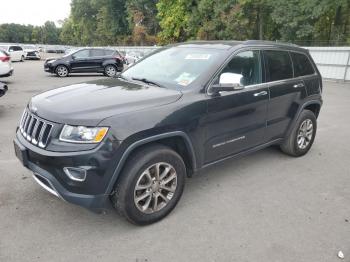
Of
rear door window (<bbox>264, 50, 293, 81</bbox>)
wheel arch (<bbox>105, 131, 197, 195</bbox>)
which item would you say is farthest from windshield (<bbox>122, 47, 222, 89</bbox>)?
rear door window (<bbox>264, 50, 293, 81</bbox>)

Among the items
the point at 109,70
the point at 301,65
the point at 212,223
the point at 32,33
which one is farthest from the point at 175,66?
the point at 32,33

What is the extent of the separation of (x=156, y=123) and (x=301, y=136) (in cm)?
308

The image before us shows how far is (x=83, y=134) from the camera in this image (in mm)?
2936

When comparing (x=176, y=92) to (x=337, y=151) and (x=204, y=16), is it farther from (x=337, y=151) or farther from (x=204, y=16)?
(x=204, y=16)

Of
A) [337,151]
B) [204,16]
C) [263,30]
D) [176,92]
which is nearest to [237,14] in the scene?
[263,30]

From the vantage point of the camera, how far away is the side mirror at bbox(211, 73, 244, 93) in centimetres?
361

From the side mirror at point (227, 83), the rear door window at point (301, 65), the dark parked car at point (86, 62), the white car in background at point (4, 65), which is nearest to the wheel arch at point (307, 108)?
the rear door window at point (301, 65)

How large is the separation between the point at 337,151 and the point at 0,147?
18.7 ft

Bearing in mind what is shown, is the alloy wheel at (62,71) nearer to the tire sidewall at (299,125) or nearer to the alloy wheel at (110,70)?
the alloy wheel at (110,70)

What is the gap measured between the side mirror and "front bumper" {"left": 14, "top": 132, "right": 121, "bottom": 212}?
148 centimetres

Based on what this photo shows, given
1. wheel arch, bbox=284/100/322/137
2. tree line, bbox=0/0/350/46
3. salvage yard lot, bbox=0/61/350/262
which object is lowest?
salvage yard lot, bbox=0/61/350/262

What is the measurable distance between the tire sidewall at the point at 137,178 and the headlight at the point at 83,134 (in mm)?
447

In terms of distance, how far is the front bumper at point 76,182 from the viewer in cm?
289

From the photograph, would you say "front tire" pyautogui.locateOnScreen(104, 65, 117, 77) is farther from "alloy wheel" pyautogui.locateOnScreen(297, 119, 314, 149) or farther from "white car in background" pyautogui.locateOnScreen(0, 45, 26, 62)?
"white car in background" pyautogui.locateOnScreen(0, 45, 26, 62)
